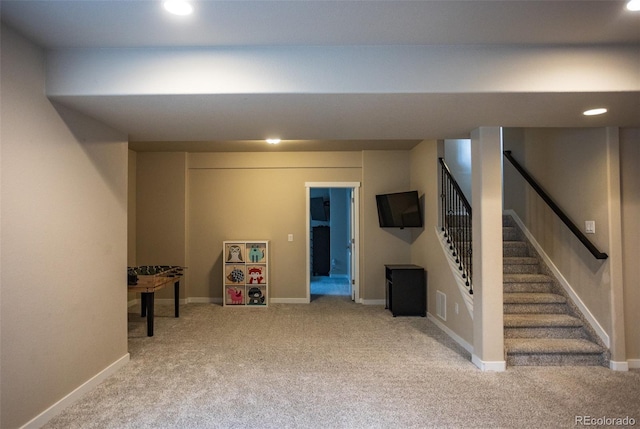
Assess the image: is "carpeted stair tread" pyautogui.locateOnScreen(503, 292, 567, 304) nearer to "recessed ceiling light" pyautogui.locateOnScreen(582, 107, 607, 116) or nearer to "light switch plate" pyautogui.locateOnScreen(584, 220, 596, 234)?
"light switch plate" pyautogui.locateOnScreen(584, 220, 596, 234)

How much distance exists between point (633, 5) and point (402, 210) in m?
3.67

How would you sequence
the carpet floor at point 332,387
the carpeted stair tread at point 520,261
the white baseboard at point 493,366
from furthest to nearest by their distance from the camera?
the carpeted stair tread at point 520,261
the white baseboard at point 493,366
the carpet floor at point 332,387

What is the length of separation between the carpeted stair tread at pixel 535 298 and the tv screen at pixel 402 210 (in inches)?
68.0

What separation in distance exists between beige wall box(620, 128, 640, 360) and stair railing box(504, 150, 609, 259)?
28cm

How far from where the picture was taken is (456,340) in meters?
3.93

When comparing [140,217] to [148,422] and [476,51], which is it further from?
[476,51]

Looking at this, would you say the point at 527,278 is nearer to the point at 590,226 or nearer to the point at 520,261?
the point at 520,261

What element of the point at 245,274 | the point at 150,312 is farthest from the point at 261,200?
the point at 150,312

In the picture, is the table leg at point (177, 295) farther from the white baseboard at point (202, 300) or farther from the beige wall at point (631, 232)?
the beige wall at point (631, 232)

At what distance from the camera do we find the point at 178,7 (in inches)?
72.5

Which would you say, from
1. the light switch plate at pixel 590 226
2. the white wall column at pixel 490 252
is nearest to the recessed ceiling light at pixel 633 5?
the white wall column at pixel 490 252

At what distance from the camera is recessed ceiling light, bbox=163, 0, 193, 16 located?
70.5 inches

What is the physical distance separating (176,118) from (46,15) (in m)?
1.02

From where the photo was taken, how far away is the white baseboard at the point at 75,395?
2.26 meters
